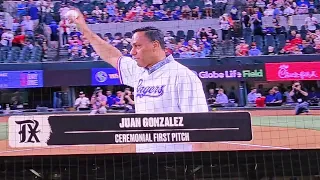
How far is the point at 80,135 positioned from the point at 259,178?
3.56 meters

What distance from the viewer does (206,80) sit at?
9875mm

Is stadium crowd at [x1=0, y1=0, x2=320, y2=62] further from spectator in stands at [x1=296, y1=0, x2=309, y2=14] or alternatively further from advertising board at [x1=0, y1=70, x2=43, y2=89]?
advertising board at [x1=0, y1=70, x2=43, y2=89]

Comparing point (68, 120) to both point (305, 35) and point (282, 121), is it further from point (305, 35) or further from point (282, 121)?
point (305, 35)

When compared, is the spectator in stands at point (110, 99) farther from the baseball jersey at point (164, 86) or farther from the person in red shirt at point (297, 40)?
the person in red shirt at point (297, 40)

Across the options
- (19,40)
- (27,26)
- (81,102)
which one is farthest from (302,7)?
(19,40)

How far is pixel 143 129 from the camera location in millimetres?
9289

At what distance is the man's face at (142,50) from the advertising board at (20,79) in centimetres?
195

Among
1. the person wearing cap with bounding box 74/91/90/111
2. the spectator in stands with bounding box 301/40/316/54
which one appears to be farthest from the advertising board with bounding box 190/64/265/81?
the person wearing cap with bounding box 74/91/90/111

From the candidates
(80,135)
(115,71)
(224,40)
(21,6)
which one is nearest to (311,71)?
(224,40)

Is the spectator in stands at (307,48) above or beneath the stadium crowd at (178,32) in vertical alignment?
beneath

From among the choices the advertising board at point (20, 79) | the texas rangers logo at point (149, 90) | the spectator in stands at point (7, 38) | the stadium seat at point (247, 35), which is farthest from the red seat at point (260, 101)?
the spectator in stands at point (7, 38)

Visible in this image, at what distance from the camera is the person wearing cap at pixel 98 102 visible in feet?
31.4

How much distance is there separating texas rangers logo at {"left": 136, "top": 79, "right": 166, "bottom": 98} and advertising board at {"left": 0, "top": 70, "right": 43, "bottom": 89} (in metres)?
1.95

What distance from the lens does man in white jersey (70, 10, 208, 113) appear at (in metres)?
9.52
